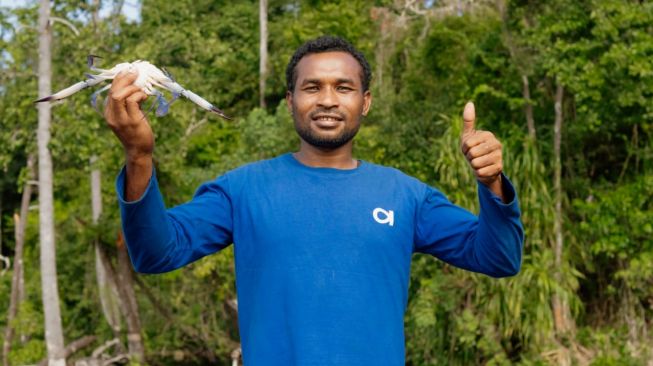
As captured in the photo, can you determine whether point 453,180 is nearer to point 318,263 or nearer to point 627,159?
point 627,159

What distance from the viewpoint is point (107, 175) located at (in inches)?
583

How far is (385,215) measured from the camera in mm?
2018

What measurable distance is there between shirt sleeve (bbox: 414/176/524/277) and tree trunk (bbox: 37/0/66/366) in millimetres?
9004

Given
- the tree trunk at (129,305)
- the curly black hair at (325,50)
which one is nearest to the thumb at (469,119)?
the curly black hair at (325,50)

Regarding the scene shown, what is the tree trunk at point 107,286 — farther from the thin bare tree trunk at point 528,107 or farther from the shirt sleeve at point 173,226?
the shirt sleeve at point 173,226

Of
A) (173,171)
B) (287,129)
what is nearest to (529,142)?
(287,129)

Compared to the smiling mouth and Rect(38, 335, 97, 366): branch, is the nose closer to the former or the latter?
the smiling mouth

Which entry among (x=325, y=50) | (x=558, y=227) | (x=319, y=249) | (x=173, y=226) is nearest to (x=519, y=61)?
(x=558, y=227)

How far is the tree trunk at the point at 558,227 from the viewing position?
9102mm

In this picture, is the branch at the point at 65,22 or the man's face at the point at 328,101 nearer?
the man's face at the point at 328,101

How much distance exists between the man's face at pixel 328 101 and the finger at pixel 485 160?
1.34ft

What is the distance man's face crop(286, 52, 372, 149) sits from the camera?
208 cm

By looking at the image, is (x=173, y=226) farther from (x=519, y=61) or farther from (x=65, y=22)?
(x=65, y=22)

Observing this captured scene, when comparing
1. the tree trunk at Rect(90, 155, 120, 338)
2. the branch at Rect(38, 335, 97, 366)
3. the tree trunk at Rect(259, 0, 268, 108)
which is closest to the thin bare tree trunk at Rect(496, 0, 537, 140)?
the tree trunk at Rect(90, 155, 120, 338)
